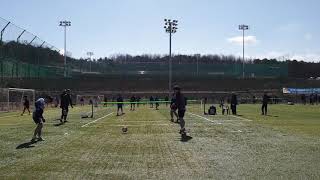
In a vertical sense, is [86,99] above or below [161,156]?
above

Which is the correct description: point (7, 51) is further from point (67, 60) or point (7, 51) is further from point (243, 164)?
point (67, 60)

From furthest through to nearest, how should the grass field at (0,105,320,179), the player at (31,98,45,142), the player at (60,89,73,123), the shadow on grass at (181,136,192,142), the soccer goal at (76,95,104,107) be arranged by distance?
the soccer goal at (76,95,104,107) < the player at (60,89,73,123) < the player at (31,98,45,142) < the shadow on grass at (181,136,192,142) < the grass field at (0,105,320,179)

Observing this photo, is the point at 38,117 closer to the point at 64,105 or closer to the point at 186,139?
the point at 186,139

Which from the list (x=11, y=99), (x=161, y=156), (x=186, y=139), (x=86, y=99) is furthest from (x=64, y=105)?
(x=86, y=99)

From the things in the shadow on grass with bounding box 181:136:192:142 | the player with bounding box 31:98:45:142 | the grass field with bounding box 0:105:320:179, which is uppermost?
the player with bounding box 31:98:45:142

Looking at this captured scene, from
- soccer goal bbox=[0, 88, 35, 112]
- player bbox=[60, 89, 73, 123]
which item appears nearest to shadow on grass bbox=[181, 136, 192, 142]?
player bbox=[60, 89, 73, 123]

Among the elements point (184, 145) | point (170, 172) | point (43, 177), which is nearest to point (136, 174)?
point (170, 172)

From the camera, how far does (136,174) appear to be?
40.8 feet

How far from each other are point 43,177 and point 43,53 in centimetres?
6492

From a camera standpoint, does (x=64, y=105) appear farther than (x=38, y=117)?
Yes

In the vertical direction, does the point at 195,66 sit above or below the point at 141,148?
above

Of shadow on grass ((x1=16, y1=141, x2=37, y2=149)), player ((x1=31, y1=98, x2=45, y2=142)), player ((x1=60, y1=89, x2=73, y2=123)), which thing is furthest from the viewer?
player ((x1=60, y1=89, x2=73, y2=123))

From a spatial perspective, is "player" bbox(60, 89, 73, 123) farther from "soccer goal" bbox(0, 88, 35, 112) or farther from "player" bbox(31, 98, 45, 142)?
"soccer goal" bbox(0, 88, 35, 112)

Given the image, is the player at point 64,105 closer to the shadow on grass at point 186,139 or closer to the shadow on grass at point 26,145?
the shadow on grass at point 186,139
